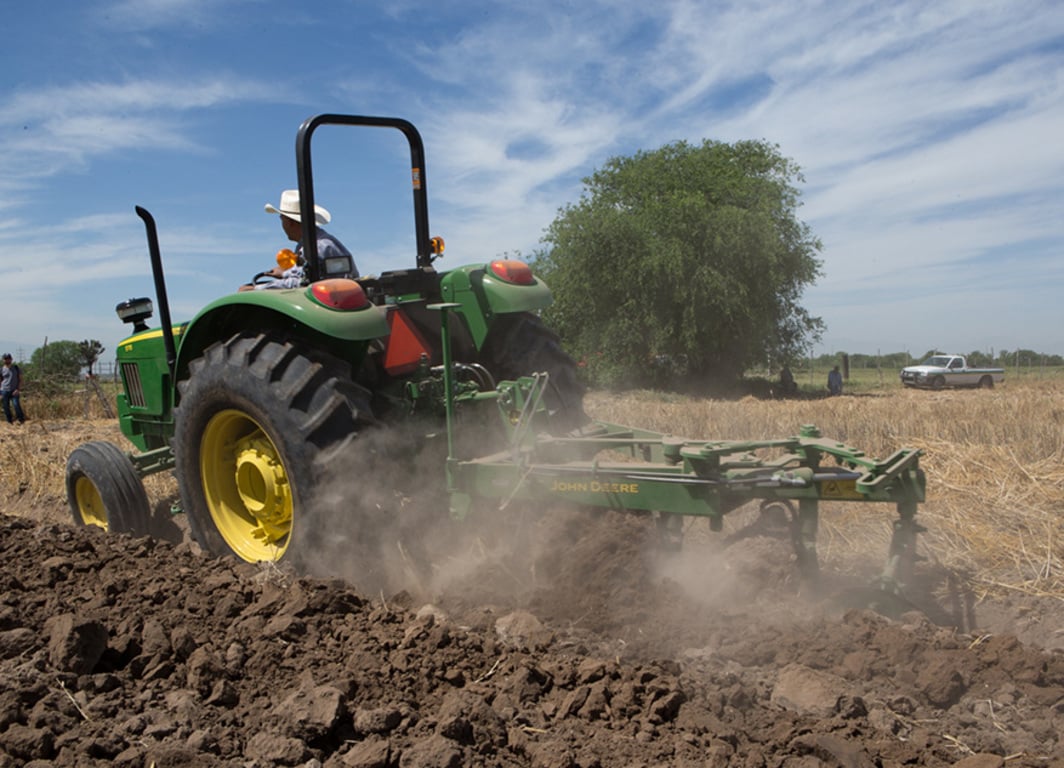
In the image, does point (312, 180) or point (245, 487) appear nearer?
point (312, 180)

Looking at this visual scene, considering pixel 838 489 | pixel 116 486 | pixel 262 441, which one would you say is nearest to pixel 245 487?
pixel 262 441

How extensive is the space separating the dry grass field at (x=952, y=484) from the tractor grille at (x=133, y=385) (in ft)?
3.74

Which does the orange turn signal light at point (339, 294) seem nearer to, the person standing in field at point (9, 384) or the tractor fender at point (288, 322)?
the tractor fender at point (288, 322)

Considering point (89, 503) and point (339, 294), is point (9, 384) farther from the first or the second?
point (339, 294)

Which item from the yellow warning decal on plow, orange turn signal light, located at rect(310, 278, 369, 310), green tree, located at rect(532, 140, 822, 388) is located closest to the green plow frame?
the yellow warning decal on plow

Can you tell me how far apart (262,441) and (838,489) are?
299cm

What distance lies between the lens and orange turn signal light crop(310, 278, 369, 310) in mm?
4129

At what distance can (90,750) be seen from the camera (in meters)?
2.39

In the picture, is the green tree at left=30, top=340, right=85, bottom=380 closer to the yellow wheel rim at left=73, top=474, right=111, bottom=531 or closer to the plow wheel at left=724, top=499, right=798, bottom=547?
the yellow wheel rim at left=73, top=474, right=111, bottom=531

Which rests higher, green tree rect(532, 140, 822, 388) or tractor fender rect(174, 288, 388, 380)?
green tree rect(532, 140, 822, 388)

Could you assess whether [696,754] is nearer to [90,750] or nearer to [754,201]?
[90,750]

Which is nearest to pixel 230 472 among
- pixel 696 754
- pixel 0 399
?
pixel 696 754

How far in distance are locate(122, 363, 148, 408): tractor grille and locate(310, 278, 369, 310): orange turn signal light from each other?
114 inches

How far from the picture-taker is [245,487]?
16.0ft
